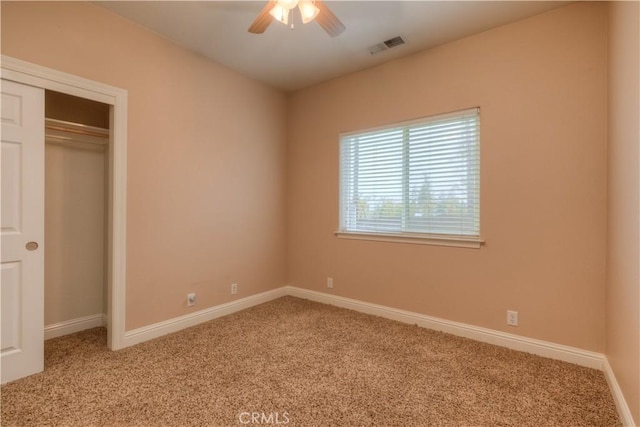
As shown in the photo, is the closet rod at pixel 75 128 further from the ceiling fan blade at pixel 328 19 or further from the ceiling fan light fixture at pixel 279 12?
the ceiling fan blade at pixel 328 19

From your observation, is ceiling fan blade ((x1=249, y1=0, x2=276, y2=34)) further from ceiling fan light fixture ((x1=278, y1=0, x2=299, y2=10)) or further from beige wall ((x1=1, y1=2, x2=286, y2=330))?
beige wall ((x1=1, y1=2, x2=286, y2=330))

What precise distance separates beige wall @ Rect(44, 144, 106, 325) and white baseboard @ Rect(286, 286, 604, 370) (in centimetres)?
258

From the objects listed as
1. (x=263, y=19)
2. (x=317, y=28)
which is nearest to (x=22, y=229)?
(x=263, y=19)

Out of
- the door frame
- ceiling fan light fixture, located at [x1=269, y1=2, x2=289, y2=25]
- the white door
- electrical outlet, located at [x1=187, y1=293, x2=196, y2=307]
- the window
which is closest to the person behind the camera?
ceiling fan light fixture, located at [x1=269, y1=2, x2=289, y2=25]

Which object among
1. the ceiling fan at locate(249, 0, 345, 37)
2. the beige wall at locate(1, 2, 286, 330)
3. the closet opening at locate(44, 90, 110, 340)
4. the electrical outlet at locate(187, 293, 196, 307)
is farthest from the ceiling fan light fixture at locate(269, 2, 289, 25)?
the electrical outlet at locate(187, 293, 196, 307)

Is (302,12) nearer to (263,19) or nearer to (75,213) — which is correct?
(263,19)

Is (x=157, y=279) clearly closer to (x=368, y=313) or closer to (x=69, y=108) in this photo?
(x=69, y=108)

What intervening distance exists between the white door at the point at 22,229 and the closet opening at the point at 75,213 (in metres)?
0.60

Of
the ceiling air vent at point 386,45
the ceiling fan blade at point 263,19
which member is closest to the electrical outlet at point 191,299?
the ceiling fan blade at point 263,19

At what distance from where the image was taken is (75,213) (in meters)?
3.01

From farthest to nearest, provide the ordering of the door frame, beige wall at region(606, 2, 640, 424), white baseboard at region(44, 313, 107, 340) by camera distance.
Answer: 1. white baseboard at region(44, 313, 107, 340)
2. the door frame
3. beige wall at region(606, 2, 640, 424)

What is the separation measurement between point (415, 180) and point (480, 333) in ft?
5.32

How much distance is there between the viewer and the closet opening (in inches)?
112

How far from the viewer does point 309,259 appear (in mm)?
4164
